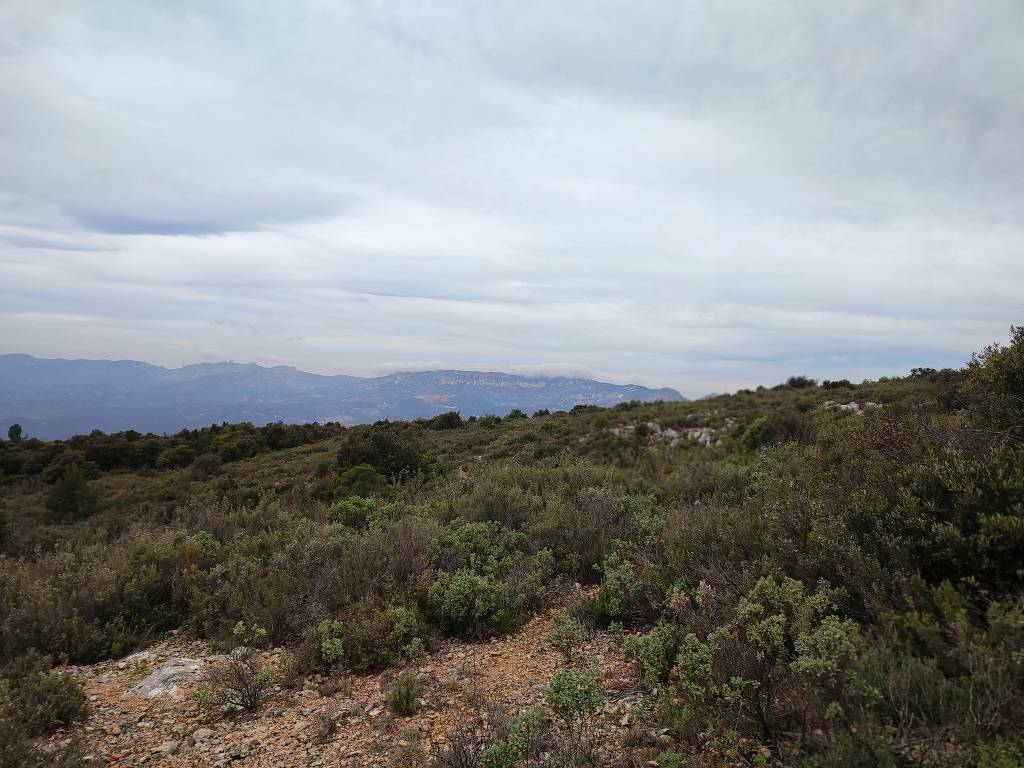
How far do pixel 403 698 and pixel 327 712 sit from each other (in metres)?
0.61

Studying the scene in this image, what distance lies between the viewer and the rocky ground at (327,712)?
3.57 meters

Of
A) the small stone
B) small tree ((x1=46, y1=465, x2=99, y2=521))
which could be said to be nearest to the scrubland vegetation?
the small stone

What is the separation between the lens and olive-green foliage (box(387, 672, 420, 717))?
Answer: 3.94 m

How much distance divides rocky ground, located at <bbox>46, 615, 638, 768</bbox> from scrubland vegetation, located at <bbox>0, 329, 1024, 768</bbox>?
0.22 meters

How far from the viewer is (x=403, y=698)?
396cm

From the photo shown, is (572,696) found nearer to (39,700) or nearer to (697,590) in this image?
(697,590)

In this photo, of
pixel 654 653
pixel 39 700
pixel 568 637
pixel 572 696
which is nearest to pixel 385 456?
pixel 39 700

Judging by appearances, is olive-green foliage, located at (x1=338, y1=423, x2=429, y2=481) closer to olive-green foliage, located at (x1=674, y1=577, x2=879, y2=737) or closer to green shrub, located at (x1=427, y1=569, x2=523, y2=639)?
green shrub, located at (x1=427, y1=569, x2=523, y2=639)

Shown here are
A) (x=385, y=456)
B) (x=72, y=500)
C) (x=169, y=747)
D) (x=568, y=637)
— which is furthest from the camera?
(x=72, y=500)

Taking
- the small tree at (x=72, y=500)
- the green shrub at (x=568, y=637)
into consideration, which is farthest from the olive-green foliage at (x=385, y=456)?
the small tree at (x=72, y=500)

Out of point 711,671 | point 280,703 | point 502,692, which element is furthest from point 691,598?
point 280,703

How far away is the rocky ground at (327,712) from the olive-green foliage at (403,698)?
0.21 ft

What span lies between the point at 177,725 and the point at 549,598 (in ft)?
11.7

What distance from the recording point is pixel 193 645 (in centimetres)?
541
